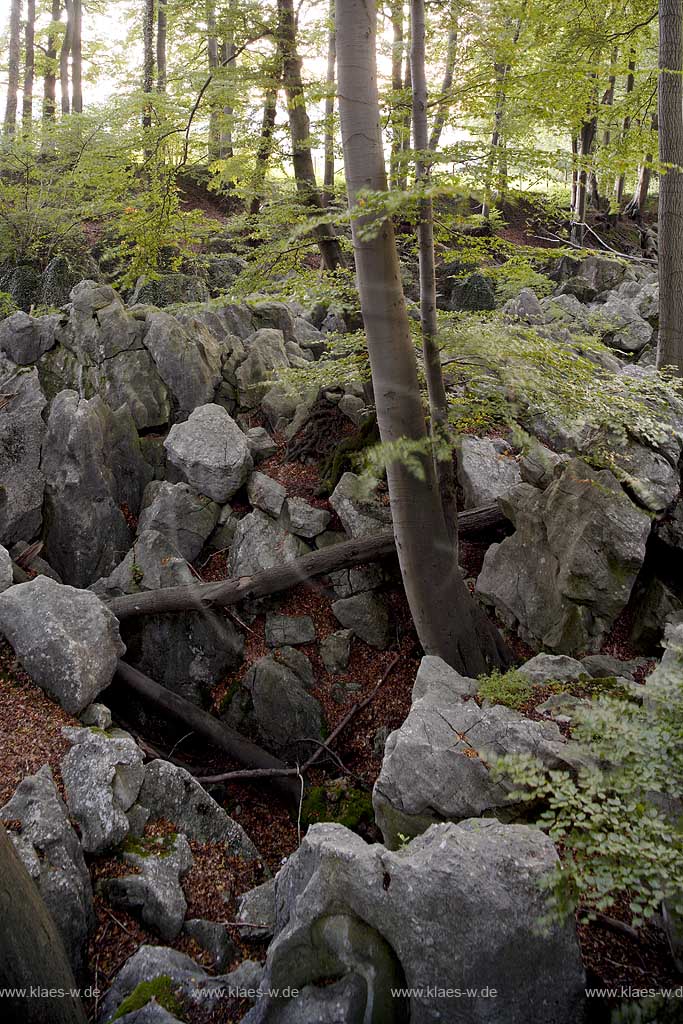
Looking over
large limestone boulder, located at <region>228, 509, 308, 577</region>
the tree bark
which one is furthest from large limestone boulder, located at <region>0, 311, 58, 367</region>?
the tree bark

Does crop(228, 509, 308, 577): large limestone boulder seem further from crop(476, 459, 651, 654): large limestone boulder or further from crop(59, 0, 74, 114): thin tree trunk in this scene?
crop(59, 0, 74, 114): thin tree trunk

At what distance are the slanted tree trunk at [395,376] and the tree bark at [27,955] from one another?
3.99 meters

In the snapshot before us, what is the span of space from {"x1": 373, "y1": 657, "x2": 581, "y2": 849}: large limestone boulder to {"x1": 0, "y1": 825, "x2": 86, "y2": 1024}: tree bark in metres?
2.48

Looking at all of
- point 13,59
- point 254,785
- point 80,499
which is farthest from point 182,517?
point 13,59

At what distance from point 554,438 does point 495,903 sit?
7.26 meters

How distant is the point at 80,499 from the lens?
31.8ft

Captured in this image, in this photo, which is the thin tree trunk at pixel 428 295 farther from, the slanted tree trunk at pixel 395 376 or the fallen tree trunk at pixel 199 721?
the fallen tree trunk at pixel 199 721

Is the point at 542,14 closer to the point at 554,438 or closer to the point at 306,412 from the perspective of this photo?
the point at 554,438

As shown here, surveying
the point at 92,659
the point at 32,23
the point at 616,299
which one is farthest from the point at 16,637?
the point at 32,23

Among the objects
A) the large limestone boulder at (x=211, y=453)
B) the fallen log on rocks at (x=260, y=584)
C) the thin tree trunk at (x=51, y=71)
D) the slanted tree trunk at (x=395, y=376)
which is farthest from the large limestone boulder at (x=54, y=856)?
the thin tree trunk at (x=51, y=71)

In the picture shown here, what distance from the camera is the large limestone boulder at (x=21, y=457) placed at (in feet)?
31.7

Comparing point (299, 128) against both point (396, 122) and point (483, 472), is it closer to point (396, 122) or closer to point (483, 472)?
point (396, 122)

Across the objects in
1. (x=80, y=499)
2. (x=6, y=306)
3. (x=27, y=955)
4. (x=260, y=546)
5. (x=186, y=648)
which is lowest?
(x=186, y=648)

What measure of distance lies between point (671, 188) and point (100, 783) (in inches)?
410
